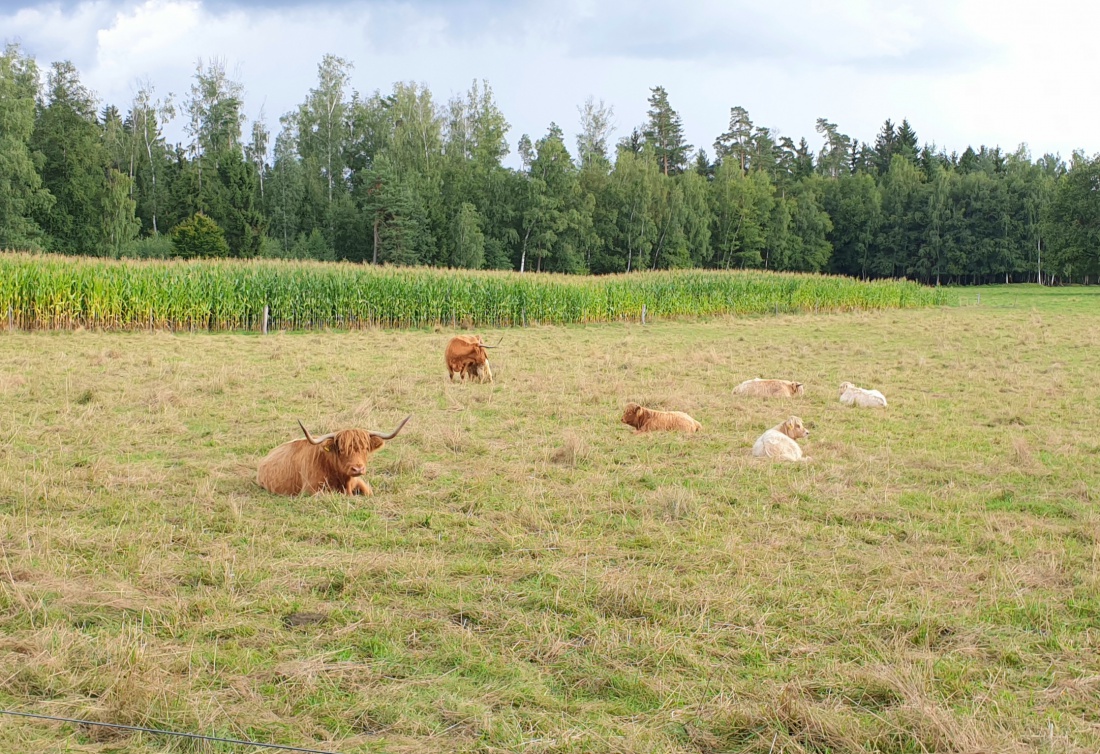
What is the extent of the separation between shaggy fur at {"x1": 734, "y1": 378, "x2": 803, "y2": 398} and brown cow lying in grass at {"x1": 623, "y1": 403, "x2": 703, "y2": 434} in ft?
8.82

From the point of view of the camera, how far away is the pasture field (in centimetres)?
333

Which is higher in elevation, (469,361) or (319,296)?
(319,296)

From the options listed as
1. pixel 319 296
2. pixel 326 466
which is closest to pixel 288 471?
pixel 326 466

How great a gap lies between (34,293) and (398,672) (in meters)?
20.5

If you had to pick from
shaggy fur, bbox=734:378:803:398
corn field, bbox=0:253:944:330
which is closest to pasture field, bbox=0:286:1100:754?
shaggy fur, bbox=734:378:803:398

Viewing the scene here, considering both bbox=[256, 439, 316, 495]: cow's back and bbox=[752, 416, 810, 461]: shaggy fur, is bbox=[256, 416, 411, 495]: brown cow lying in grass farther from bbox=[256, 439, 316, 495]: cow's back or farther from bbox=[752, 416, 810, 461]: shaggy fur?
bbox=[752, 416, 810, 461]: shaggy fur

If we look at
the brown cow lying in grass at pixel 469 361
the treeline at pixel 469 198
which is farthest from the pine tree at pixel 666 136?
the brown cow lying in grass at pixel 469 361

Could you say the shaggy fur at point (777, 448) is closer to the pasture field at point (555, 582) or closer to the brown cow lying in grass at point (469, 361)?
the pasture field at point (555, 582)

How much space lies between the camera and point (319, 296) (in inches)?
974

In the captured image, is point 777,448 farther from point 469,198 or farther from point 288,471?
point 469,198

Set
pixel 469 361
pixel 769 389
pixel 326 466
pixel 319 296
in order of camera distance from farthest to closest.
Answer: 1. pixel 319 296
2. pixel 469 361
3. pixel 769 389
4. pixel 326 466

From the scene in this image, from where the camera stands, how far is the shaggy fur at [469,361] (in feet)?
44.5

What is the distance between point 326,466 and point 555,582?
2790mm

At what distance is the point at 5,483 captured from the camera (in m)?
6.54
